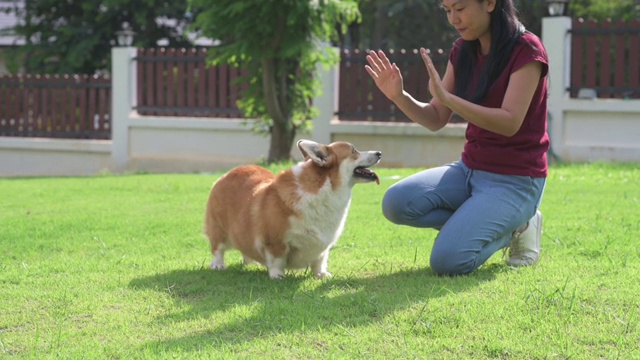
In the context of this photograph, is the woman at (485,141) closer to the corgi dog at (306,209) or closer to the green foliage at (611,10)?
the corgi dog at (306,209)

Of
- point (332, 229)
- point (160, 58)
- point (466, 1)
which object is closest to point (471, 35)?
point (466, 1)

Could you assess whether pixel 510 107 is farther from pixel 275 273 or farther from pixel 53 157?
pixel 53 157

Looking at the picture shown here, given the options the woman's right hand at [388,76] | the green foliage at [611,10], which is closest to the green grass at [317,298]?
the woman's right hand at [388,76]

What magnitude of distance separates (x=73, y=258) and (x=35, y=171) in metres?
11.7

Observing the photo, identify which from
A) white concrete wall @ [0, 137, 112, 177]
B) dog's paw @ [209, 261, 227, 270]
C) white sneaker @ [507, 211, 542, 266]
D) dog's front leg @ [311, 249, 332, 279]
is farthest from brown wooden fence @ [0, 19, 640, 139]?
dog's front leg @ [311, 249, 332, 279]

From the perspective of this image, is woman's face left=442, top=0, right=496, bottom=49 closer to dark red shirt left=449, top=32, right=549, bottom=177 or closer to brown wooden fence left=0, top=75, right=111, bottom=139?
dark red shirt left=449, top=32, right=549, bottom=177

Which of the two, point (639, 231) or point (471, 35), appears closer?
point (471, 35)

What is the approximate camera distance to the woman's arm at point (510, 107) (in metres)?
4.74

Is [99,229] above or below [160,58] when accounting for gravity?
below

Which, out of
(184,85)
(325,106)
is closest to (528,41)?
(325,106)

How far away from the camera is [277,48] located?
1289cm

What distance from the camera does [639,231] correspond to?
6.46 metres

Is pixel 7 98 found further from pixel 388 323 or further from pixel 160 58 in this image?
pixel 388 323

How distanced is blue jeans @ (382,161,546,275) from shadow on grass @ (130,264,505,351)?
0.13 metres
